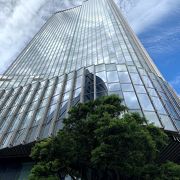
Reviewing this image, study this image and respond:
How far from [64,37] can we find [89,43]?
46.7 feet

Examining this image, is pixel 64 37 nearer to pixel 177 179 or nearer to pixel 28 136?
pixel 28 136

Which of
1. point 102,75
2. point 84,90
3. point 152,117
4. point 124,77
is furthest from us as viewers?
point 102,75

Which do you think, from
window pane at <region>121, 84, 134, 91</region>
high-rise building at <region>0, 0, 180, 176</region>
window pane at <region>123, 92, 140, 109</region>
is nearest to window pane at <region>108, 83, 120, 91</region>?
high-rise building at <region>0, 0, 180, 176</region>

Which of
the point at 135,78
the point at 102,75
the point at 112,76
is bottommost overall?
the point at 135,78

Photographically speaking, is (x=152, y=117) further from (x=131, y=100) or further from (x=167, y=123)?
(x=131, y=100)

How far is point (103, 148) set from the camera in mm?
13789

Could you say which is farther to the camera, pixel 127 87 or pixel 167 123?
pixel 127 87

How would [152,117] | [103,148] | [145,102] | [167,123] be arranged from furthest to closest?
[145,102] → [152,117] → [167,123] → [103,148]

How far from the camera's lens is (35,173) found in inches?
602

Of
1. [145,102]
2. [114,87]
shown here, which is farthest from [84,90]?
[145,102]

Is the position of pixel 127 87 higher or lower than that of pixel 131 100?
higher

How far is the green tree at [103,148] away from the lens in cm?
1385

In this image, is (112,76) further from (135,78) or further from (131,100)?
(131,100)

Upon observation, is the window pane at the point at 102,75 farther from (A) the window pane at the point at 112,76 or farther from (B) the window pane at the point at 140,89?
(B) the window pane at the point at 140,89
